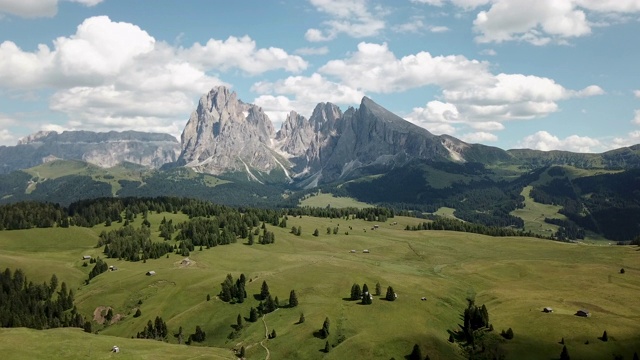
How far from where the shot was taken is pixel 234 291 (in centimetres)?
15038

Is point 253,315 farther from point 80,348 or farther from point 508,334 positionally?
point 508,334

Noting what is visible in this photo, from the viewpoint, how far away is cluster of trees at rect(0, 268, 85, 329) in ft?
486

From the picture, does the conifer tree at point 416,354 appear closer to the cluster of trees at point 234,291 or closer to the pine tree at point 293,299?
the pine tree at point 293,299

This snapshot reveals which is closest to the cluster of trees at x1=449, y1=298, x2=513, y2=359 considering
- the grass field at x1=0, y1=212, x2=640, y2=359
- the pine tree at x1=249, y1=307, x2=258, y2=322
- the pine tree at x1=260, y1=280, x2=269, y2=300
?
the grass field at x1=0, y1=212, x2=640, y2=359

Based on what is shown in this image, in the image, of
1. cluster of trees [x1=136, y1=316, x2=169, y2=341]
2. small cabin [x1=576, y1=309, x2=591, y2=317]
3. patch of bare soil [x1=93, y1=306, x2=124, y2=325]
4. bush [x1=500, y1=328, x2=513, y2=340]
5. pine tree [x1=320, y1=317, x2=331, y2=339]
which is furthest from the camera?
patch of bare soil [x1=93, y1=306, x2=124, y2=325]

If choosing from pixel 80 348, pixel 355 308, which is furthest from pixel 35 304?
pixel 355 308

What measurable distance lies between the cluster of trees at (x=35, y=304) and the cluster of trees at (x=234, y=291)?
46.4 m

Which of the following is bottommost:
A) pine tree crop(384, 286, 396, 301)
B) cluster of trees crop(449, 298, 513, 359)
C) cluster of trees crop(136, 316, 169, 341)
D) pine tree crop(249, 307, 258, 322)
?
cluster of trees crop(136, 316, 169, 341)

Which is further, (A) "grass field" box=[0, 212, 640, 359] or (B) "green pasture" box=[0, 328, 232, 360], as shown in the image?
(A) "grass field" box=[0, 212, 640, 359]

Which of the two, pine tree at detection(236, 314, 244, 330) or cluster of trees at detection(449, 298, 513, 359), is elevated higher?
cluster of trees at detection(449, 298, 513, 359)

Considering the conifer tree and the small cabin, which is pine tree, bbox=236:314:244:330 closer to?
the conifer tree

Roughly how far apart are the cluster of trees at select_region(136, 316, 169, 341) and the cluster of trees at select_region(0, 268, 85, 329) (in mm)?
30113

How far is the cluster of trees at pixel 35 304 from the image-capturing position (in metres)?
148

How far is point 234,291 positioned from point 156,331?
89.5 ft
